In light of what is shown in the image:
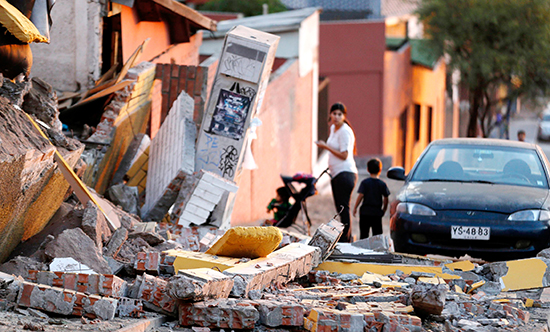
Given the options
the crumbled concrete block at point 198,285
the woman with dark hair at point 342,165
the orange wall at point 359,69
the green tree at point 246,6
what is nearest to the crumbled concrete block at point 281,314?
the crumbled concrete block at point 198,285

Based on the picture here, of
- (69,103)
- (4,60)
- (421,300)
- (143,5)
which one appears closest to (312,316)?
(421,300)

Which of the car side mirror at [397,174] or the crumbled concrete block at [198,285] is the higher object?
the car side mirror at [397,174]

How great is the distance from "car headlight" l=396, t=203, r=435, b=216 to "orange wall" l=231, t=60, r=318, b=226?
369 cm

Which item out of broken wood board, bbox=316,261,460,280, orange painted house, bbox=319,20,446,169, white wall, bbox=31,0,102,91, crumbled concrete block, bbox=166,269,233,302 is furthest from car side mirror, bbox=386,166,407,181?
orange painted house, bbox=319,20,446,169

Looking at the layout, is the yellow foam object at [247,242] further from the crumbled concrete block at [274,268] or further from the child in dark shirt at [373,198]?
the child in dark shirt at [373,198]

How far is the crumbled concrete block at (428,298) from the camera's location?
14.9 ft

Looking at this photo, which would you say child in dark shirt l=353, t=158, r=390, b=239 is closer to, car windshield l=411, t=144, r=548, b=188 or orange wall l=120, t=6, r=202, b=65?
car windshield l=411, t=144, r=548, b=188

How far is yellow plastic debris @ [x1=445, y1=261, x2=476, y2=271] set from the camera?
6.25m

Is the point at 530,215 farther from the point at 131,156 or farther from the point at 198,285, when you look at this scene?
the point at 131,156

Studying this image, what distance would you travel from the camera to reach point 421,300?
180 inches

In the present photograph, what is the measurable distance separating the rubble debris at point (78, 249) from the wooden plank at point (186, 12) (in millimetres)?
4981

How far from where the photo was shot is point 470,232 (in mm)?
6734

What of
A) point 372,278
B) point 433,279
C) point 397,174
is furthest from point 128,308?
point 397,174

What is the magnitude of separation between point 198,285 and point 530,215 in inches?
156
